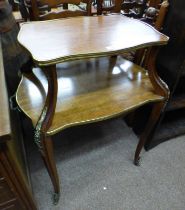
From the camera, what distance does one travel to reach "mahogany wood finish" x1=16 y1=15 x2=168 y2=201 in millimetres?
642

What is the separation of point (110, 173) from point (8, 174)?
74 cm

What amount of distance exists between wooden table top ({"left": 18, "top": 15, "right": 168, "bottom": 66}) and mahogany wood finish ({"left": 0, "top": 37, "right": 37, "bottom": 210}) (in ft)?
0.56

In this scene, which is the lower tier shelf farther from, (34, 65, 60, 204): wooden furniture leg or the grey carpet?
the grey carpet

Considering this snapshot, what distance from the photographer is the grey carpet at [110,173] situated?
1.06 metres

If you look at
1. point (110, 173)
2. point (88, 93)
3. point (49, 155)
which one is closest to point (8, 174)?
point (49, 155)

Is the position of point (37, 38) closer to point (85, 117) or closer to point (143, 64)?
point (85, 117)

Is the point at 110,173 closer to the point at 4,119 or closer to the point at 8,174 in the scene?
the point at 8,174

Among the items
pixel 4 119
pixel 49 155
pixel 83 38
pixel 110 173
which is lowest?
pixel 110 173

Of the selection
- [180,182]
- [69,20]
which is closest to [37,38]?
[69,20]

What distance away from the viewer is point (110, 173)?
3.90 ft

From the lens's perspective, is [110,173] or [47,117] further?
[110,173]

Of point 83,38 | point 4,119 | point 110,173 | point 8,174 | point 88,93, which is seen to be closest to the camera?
point 4,119

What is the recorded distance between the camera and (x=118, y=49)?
659mm

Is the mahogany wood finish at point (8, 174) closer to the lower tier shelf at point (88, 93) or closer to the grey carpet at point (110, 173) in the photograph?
the lower tier shelf at point (88, 93)
